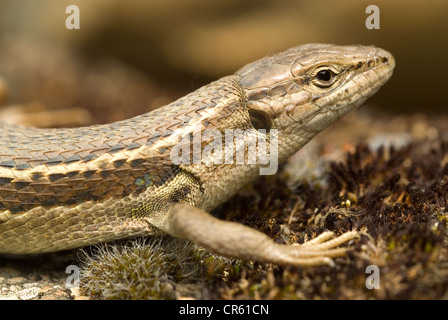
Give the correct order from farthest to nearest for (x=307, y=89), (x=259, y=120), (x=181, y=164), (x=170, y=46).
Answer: (x=170, y=46), (x=259, y=120), (x=307, y=89), (x=181, y=164)

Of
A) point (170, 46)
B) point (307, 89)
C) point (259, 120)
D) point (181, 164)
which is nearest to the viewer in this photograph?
point (181, 164)

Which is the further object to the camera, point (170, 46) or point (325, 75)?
point (170, 46)

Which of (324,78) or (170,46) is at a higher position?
(170,46)

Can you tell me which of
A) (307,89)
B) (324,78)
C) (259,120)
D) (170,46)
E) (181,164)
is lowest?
(181,164)

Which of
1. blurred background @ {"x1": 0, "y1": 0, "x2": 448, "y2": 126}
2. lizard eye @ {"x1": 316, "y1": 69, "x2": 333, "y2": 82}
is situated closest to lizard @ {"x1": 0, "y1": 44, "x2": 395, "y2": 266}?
lizard eye @ {"x1": 316, "y1": 69, "x2": 333, "y2": 82}

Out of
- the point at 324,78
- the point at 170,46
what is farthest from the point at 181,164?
the point at 170,46

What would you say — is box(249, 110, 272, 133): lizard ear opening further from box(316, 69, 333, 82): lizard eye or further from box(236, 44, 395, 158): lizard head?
box(316, 69, 333, 82): lizard eye

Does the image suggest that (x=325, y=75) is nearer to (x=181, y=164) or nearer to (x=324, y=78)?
(x=324, y=78)
